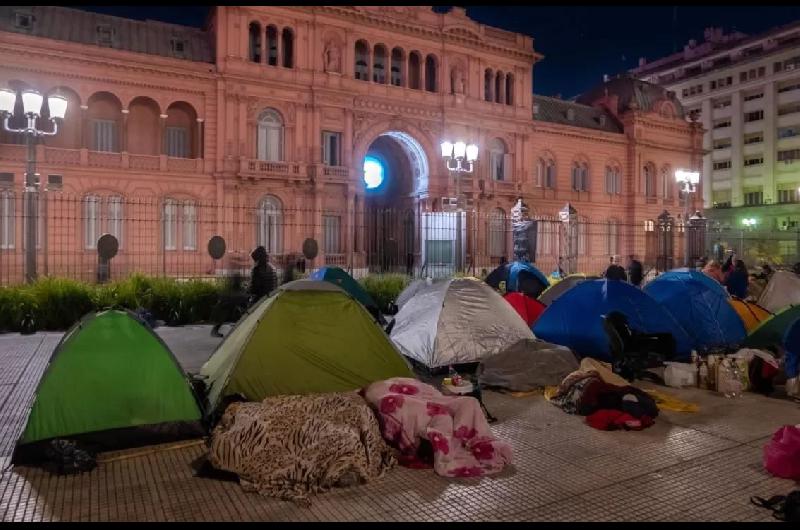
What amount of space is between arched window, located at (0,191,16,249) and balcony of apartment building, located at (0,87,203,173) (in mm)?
1760

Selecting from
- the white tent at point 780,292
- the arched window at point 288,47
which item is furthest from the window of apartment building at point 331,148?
the white tent at point 780,292

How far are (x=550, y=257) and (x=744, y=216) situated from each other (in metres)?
32.2

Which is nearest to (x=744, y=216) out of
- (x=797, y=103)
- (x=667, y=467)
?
(x=797, y=103)

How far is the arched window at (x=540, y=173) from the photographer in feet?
128

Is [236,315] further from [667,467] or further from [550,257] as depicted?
[550,257]

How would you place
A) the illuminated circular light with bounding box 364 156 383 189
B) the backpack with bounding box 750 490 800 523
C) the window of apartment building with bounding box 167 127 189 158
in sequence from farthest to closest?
1. the illuminated circular light with bounding box 364 156 383 189
2. the window of apartment building with bounding box 167 127 189 158
3. the backpack with bounding box 750 490 800 523

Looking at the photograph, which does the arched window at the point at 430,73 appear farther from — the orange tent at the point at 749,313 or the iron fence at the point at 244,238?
the orange tent at the point at 749,313

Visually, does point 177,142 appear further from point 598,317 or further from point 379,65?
point 598,317

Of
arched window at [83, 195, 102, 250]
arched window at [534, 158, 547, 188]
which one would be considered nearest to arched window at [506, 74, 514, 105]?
arched window at [534, 158, 547, 188]

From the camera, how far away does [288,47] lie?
3131cm

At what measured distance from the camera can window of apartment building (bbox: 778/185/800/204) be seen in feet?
185

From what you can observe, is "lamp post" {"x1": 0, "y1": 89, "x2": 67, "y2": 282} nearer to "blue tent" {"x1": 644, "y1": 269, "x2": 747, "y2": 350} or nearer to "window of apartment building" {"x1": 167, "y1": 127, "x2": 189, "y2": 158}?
"blue tent" {"x1": 644, "y1": 269, "x2": 747, "y2": 350}

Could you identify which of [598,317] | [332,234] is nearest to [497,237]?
[332,234]

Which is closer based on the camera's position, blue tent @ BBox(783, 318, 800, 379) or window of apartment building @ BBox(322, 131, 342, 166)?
blue tent @ BBox(783, 318, 800, 379)
